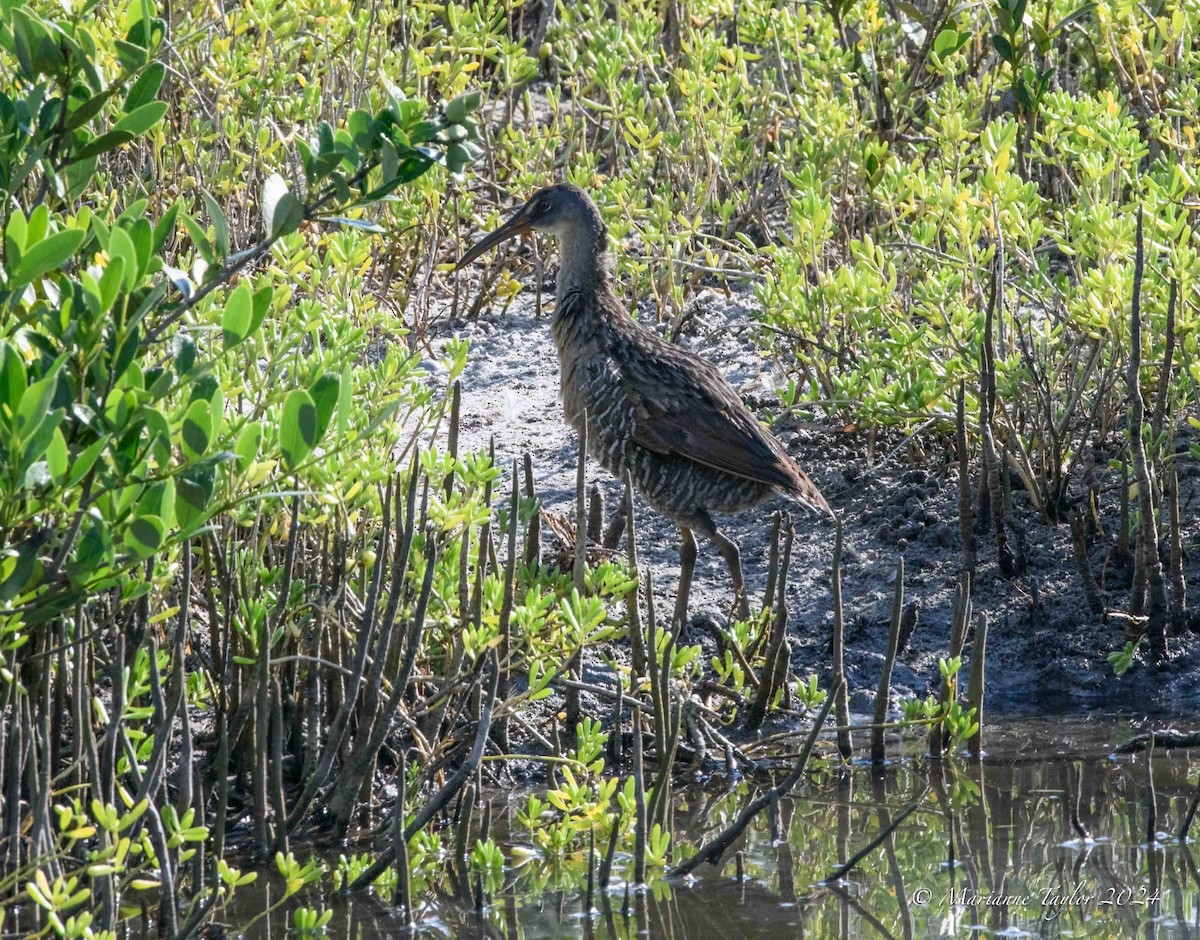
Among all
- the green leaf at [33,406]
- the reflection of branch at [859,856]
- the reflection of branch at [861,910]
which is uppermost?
the green leaf at [33,406]

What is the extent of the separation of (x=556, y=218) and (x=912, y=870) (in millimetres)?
3179

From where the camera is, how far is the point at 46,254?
2.60 metres

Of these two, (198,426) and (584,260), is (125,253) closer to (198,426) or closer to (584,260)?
(198,426)

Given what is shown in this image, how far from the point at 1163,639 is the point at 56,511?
144 inches

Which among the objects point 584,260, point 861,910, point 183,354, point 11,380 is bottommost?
point 861,910

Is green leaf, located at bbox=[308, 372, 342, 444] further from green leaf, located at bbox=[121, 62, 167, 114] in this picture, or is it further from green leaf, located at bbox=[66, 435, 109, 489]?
green leaf, located at bbox=[121, 62, 167, 114]

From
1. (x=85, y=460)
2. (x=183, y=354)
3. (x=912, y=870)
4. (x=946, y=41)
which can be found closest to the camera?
(x=85, y=460)

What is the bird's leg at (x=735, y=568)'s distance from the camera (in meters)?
5.35

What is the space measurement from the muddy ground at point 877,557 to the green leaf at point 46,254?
321 centimetres

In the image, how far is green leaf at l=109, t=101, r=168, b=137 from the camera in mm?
2846

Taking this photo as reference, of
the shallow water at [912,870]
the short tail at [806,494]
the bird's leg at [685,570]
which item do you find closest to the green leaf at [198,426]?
the shallow water at [912,870]

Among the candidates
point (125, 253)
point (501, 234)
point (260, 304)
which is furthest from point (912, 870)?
point (501, 234)

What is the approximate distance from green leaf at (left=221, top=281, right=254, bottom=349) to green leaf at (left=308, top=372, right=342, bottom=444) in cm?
15

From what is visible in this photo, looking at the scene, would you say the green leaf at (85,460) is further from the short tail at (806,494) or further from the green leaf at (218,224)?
the short tail at (806,494)
